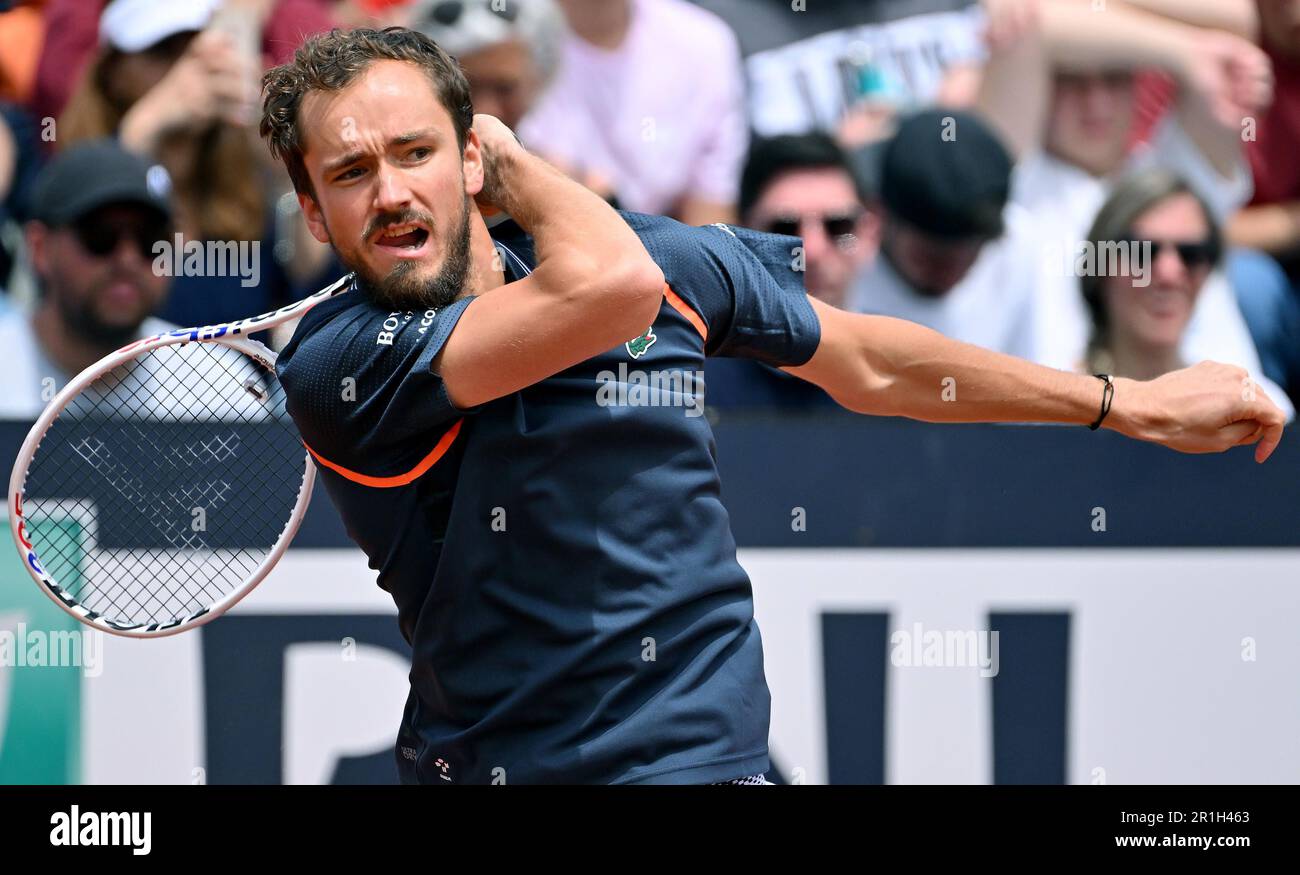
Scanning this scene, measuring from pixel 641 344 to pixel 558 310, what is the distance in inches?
11.6

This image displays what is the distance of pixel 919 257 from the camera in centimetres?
541

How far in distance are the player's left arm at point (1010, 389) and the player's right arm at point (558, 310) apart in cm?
58

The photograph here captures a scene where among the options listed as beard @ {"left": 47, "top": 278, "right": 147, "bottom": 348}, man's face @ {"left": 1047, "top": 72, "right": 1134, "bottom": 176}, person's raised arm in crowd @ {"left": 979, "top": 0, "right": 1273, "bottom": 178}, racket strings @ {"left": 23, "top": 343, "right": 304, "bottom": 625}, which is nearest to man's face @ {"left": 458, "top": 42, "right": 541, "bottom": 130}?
racket strings @ {"left": 23, "top": 343, "right": 304, "bottom": 625}

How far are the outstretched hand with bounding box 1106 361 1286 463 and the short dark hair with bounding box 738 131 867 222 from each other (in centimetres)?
218

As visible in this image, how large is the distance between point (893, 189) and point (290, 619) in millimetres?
2310

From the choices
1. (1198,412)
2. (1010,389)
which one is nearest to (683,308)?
(1010,389)

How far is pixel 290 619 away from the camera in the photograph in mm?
5137

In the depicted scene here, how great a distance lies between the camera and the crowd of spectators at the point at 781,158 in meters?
5.21

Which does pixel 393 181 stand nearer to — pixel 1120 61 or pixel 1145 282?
pixel 1145 282

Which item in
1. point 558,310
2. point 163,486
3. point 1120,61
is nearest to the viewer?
point 558,310

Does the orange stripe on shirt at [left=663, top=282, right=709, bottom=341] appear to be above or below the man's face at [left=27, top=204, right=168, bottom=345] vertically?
below

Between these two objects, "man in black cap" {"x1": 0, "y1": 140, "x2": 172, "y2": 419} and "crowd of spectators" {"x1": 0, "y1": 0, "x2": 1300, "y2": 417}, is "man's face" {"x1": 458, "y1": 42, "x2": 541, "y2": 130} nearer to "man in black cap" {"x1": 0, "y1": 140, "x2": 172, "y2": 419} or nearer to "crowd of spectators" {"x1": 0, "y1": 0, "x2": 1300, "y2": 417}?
"crowd of spectators" {"x1": 0, "y1": 0, "x2": 1300, "y2": 417}

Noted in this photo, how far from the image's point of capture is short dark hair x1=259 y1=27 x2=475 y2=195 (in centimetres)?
289

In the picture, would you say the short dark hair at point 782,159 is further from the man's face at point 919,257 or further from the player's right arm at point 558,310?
the player's right arm at point 558,310
